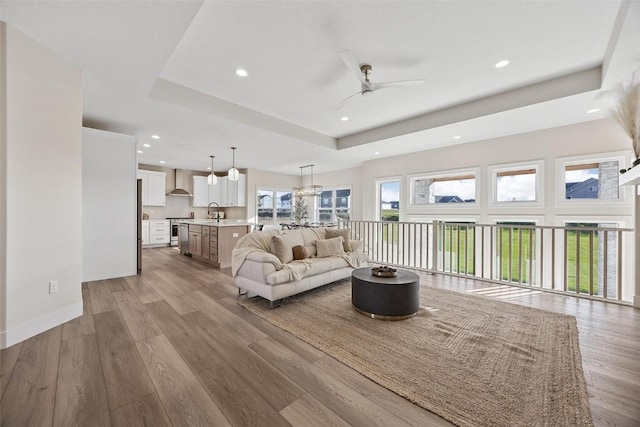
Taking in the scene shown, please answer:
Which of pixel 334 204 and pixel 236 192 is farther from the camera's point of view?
pixel 334 204

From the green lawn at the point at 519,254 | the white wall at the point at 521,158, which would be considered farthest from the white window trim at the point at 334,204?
the green lawn at the point at 519,254

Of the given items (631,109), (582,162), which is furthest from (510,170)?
(631,109)

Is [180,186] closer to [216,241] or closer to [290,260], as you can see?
[216,241]

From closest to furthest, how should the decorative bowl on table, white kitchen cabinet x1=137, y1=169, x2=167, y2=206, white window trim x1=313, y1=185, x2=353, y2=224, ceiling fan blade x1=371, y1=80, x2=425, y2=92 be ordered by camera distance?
ceiling fan blade x1=371, y1=80, x2=425, y2=92 → the decorative bowl on table → white kitchen cabinet x1=137, y1=169, x2=167, y2=206 → white window trim x1=313, y1=185, x2=353, y2=224

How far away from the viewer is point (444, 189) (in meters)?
5.93

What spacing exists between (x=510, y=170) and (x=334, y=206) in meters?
5.29

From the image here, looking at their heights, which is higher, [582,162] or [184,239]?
[582,162]

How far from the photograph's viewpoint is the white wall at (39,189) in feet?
7.15

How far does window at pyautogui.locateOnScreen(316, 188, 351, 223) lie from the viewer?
8.65 metres

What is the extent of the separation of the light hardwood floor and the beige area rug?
0.11 meters

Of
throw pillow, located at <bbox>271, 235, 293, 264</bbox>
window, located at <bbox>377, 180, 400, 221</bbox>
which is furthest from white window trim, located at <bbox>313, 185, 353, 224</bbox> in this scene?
throw pillow, located at <bbox>271, 235, 293, 264</bbox>

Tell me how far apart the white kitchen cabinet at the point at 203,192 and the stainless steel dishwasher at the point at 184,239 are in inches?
93.8

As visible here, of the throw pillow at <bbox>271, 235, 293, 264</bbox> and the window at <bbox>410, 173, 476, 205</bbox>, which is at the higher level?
the window at <bbox>410, 173, 476, 205</bbox>

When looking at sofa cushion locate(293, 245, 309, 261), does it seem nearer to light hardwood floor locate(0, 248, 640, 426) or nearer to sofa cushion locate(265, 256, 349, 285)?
sofa cushion locate(265, 256, 349, 285)
